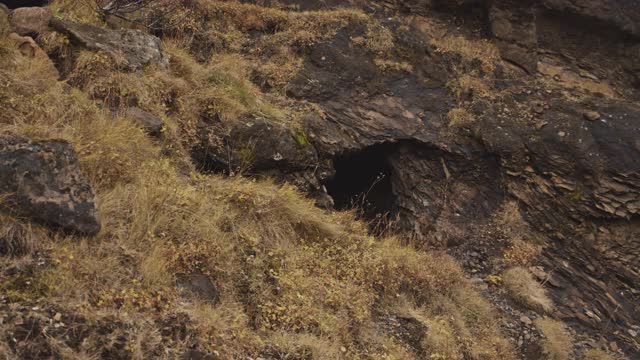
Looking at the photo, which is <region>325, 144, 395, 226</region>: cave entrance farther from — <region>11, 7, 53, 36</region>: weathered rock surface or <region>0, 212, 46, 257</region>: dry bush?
<region>0, 212, 46, 257</region>: dry bush

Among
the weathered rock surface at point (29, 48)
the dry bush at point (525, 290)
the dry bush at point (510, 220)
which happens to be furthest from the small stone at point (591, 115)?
the weathered rock surface at point (29, 48)

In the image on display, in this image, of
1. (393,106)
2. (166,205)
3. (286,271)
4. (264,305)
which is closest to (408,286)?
(286,271)

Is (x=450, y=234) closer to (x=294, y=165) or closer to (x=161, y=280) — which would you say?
(x=294, y=165)

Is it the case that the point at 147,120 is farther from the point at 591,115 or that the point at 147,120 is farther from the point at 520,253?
the point at 591,115

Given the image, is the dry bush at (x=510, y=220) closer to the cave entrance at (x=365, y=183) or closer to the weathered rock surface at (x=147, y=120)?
the cave entrance at (x=365, y=183)

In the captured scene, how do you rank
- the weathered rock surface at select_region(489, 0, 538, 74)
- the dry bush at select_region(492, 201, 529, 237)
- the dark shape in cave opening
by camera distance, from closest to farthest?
1. the dark shape in cave opening
2. the dry bush at select_region(492, 201, 529, 237)
3. the weathered rock surface at select_region(489, 0, 538, 74)

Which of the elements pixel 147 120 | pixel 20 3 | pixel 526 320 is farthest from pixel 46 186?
pixel 526 320

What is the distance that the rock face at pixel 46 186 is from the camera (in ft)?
12.7

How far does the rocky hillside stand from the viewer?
156 inches

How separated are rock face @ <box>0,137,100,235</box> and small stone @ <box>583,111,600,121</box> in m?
7.87

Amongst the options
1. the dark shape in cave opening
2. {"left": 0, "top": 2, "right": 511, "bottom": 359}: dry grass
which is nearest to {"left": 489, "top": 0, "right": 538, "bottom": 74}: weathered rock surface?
{"left": 0, "top": 2, "right": 511, "bottom": 359}: dry grass

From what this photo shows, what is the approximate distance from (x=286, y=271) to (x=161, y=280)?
57.3 inches

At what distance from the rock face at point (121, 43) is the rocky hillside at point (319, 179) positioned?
0.12 ft

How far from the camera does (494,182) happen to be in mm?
8641
